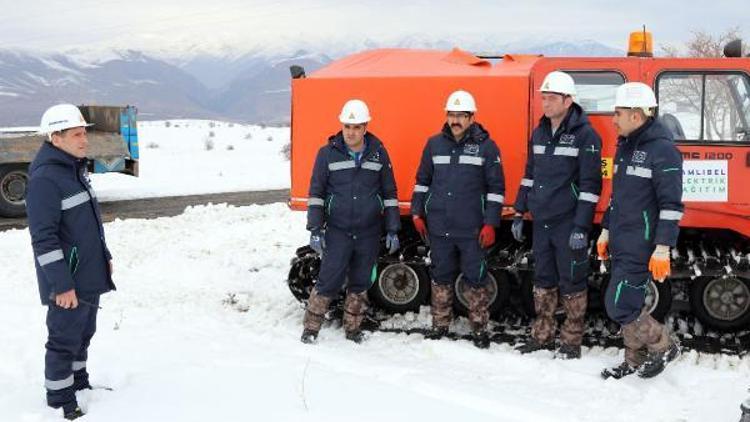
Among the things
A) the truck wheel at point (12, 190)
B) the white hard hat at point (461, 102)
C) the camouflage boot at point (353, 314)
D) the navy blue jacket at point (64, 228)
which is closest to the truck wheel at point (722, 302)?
the white hard hat at point (461, 102)

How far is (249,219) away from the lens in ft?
40.6

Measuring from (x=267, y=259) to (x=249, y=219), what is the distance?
10.2 ft

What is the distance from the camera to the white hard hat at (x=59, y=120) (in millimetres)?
4641

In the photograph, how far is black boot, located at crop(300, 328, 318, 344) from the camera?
6.51 m

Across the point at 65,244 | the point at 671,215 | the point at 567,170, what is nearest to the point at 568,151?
the point at 567,170

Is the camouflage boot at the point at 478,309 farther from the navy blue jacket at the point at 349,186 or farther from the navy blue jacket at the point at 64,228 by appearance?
the navy blue jacket at the point at 64,228

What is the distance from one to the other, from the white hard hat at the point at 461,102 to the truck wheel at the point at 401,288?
1.78m

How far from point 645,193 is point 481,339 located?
2.01 m

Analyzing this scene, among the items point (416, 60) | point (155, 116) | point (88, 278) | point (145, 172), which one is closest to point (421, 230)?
point (416, 60)

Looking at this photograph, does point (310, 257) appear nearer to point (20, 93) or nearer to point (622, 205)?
point (622, 205)

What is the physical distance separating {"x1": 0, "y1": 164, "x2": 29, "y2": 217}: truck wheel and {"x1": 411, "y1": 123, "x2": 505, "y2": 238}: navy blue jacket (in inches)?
372

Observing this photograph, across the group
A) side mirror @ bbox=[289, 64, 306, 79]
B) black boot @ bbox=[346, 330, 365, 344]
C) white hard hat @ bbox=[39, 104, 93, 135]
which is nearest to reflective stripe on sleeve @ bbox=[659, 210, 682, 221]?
black boot @ bbox=[346, 330, 365, 344]

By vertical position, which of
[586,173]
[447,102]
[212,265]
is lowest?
[212,265]

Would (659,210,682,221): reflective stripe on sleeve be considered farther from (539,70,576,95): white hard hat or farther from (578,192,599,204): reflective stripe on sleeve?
(539,70,576,95): white hard hat
